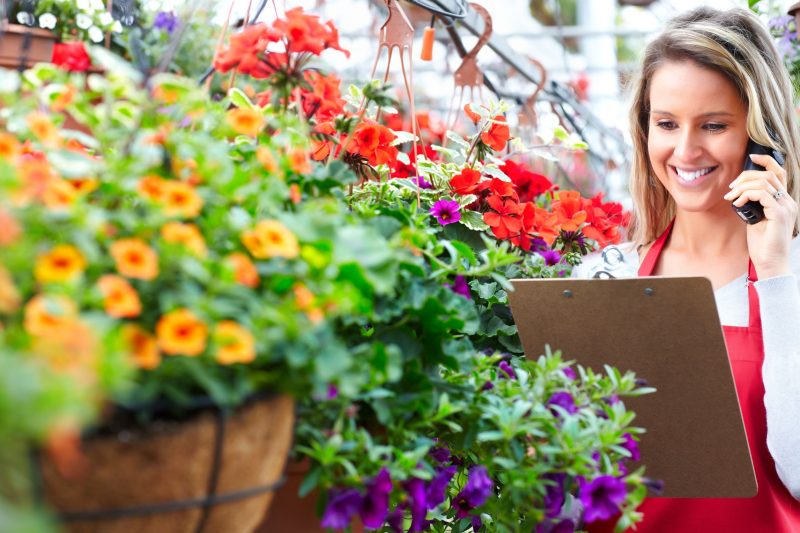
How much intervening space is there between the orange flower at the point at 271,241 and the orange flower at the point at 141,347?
0.31 feet

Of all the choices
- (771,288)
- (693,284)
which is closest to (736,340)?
(771,288)

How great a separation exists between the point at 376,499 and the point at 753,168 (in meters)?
0.96

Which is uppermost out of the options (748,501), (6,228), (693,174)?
(6,228)

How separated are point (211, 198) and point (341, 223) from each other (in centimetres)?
13

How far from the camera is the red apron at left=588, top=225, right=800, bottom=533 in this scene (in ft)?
4.17

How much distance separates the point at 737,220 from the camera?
5.15 feet

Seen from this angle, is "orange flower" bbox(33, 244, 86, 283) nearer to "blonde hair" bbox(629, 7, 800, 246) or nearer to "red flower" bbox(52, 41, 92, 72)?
"red flower" bbox(52, 41, 92, 72)

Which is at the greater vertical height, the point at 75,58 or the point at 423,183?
the point at 75,58

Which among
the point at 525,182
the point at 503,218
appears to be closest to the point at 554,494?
the point at 503,218

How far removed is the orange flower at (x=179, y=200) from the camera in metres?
0.55

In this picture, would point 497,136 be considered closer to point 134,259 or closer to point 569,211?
point 569,211

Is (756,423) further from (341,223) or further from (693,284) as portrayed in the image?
(341,223)

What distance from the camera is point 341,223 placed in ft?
2.31

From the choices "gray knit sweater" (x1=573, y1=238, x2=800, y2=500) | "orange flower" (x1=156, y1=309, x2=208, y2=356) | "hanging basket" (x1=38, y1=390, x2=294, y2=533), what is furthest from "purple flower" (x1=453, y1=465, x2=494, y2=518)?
"gray knit sweater" (x1=573, y1=238, x2=800, y2=500)
